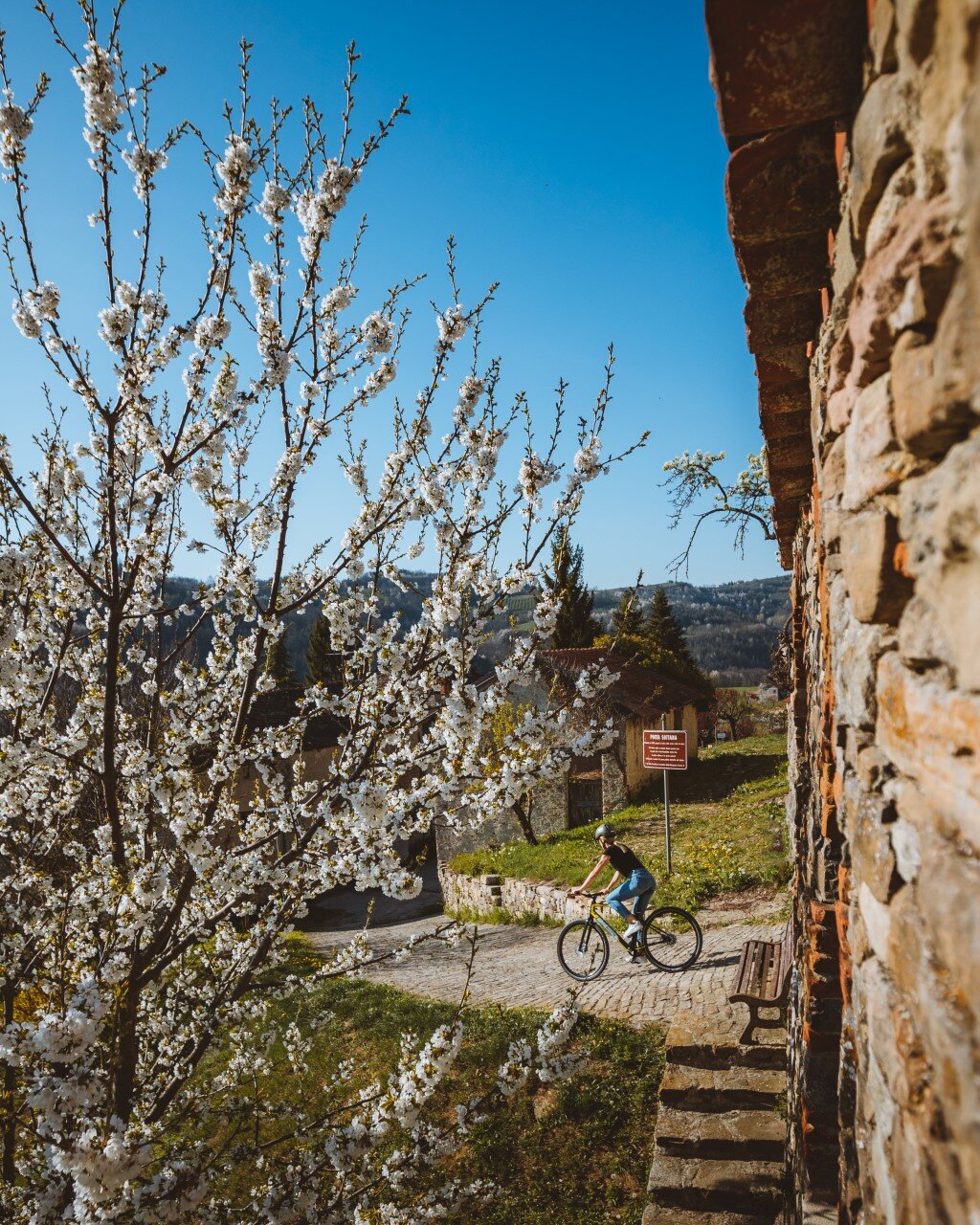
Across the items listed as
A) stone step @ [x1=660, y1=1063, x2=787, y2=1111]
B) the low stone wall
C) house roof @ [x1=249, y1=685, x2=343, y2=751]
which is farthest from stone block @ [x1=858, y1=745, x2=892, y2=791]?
house roof @ [x1=249, y1=685, x2=343, y2=751]

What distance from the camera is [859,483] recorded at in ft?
4.64

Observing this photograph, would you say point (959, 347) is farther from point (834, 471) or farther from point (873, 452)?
point (834, 471)

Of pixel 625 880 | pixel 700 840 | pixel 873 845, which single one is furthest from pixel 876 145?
pixel 700 840

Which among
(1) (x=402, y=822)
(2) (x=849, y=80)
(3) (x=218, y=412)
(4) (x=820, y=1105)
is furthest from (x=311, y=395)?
(4) (x=820, y=1105)

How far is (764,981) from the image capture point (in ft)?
18.6

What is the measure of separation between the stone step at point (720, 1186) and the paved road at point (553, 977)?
1222 mm

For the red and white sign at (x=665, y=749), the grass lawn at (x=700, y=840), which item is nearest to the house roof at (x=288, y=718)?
the grass lawn at (x=700, y=840)

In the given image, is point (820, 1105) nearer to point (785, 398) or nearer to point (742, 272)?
point (785, 398)

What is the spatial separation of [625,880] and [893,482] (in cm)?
787

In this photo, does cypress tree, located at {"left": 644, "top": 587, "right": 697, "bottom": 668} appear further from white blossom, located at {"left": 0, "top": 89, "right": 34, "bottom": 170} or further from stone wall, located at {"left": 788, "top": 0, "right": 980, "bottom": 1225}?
stone wall, located at {"left": 788, "top": 0, "right": 980, "bottom": 1225}

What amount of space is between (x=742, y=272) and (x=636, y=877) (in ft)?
23.5

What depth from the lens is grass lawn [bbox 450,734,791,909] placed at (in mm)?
10906

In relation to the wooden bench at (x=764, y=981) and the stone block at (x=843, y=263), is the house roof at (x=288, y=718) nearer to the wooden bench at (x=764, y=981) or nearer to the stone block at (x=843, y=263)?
the wooden bench at (x=764, y=981)

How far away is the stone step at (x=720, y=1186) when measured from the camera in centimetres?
424
